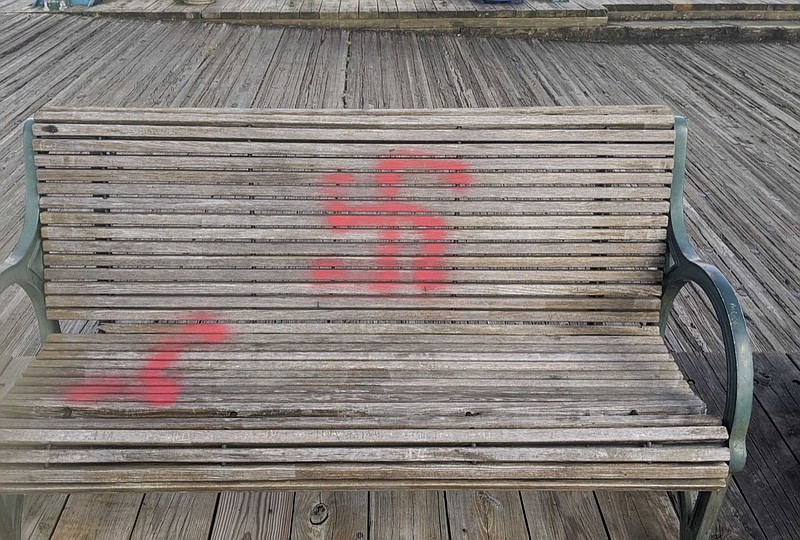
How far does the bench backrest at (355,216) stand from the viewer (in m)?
2.25

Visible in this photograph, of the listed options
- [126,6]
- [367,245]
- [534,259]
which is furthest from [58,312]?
[126,6]

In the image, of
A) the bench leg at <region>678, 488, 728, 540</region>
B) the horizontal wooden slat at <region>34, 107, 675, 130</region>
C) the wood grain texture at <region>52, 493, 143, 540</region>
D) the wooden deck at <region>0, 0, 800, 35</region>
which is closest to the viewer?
the bench leg at <region>678, 488, 728, 540</region>

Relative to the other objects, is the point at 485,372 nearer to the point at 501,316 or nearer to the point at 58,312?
the point at 501,316

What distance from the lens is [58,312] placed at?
229cm

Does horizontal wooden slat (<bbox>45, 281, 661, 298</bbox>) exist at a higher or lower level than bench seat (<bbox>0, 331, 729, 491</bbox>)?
higher

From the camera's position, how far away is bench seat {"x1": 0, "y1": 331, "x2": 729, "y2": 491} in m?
1.83

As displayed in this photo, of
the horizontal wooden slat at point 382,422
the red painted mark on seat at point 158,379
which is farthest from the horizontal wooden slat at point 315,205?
the horizontal wooden slat at point 382,422

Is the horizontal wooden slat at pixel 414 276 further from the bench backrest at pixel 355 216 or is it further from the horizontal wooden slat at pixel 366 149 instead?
the horizontal wooden slat at pixel 366 149

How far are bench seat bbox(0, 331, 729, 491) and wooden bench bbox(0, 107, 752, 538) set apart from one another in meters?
0.01

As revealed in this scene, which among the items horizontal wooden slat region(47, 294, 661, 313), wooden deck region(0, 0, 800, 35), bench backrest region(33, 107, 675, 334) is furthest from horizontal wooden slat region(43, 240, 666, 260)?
wooden deck region(0, 0, 800, 35)

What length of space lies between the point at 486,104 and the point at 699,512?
164 inches

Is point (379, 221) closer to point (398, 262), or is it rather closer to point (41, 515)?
point (398, 262)

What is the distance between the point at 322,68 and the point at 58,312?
454 centimetres

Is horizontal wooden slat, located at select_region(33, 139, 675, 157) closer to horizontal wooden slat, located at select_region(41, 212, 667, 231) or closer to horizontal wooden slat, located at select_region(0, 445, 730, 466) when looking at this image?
horizontal wooden slat, located at select_region(41, 212, 667, 231)
